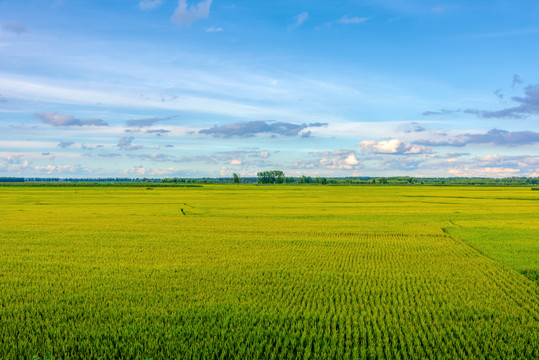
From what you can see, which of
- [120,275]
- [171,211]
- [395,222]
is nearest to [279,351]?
[120,275]

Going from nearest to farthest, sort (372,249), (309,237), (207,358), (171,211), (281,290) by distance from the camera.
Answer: (207,358), (281,290), (372,249), (309,237), (171,211)

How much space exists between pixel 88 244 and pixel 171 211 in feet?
67.8

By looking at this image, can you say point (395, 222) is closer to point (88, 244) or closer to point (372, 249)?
point (372, 249)

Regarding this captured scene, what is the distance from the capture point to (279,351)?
8836 mm

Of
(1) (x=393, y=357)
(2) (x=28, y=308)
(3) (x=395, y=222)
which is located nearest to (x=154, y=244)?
(2) (x=28, y=308)

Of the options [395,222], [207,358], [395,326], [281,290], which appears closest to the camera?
[207,358]

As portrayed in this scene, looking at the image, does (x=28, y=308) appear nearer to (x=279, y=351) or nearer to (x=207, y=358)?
(x=207, y=358)

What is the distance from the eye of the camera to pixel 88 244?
22234mm

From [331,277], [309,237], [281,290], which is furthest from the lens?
[309,237]

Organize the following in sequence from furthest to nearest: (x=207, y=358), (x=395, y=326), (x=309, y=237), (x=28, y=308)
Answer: (x=309, y=237)
(x=28, y=308)
(x=395, y=326)
(x=207, y=358)

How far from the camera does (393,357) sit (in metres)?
8.59

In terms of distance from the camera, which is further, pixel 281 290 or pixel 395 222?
pixel 395 222

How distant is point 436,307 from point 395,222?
2351 centimetres

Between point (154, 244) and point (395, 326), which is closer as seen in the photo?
point (395, 326)
